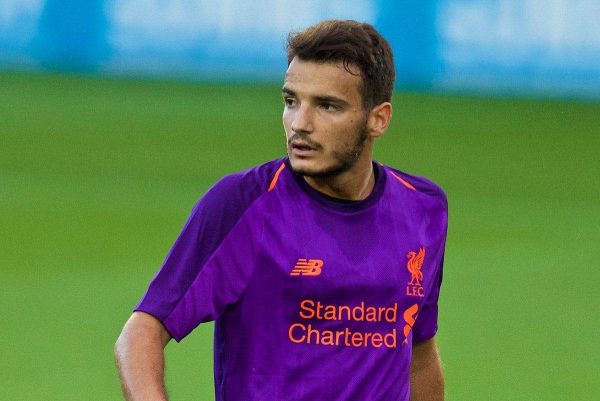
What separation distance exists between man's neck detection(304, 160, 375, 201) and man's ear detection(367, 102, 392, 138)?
0.10m

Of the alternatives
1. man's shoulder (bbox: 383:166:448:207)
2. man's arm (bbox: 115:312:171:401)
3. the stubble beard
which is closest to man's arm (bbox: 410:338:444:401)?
man's shoulder (bbox: 383:166:448:207)

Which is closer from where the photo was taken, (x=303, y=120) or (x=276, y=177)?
(x=303, y=120)

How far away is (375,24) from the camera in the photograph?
509 inches

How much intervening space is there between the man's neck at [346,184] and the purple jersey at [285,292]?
3 centimetres

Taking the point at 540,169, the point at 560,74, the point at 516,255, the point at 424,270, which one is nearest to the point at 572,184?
the point at 540,169

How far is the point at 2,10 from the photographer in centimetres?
1288

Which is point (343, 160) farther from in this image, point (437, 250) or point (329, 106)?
point (437, 250)

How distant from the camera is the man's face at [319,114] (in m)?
4.08

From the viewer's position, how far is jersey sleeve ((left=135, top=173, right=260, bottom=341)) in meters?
3.97

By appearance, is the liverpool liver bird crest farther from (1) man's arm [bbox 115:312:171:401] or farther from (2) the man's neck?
(1) man's arm [bbox 115:312:171:401]

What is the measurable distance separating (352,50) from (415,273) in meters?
0.69

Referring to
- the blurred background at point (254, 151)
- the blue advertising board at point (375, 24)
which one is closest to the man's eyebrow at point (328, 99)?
the blurred background at point (254, 151)

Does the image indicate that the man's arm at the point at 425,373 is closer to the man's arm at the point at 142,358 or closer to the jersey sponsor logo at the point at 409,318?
the jersey sponsor logo at the point at 409,318

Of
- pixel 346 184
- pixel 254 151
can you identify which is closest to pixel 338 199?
pixel 346 184
